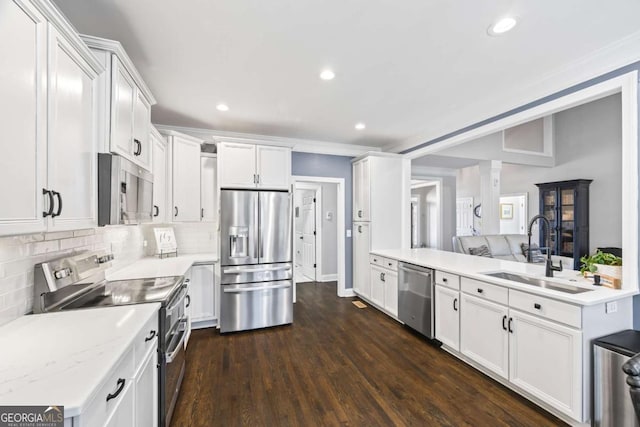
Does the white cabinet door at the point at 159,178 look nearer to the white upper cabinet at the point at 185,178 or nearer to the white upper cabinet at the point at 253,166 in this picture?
the white upper cabinet at the point at 185,178

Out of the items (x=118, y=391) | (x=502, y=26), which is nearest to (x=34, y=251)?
(x=118, y=391)

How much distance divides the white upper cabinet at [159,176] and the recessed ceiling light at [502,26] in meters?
3.09

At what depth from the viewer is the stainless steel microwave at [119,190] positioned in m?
1.63

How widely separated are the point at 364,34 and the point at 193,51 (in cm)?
131

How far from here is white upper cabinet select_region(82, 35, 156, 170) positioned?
5.42ft

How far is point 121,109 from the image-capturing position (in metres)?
1.80

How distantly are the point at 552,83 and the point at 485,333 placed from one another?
7.45ft

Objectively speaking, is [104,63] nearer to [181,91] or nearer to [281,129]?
[181,91]

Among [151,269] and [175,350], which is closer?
[175,350]

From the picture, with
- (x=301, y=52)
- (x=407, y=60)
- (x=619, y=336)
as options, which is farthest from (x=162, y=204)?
(x=619, y=336)

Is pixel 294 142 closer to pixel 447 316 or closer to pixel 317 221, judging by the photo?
pixel 317 221

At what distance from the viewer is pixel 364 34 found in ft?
6.42

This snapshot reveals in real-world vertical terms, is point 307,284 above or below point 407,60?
below

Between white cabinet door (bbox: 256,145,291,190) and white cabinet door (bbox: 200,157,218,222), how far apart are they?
665 mm
